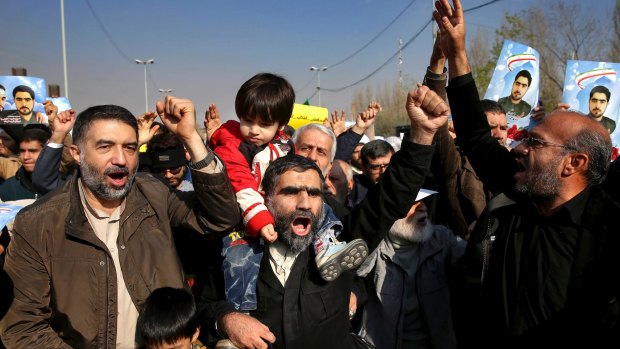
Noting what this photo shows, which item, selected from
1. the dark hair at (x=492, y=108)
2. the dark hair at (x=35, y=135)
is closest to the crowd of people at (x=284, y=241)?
the dark hair at (x=492, y=108)

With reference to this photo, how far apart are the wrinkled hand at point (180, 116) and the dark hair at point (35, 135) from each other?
3139 mm

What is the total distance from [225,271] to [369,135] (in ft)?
16.7

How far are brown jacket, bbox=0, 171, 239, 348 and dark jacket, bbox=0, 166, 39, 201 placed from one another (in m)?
2.67

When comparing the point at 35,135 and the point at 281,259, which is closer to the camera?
the point at 281,259

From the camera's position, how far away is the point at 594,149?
7.75 feet

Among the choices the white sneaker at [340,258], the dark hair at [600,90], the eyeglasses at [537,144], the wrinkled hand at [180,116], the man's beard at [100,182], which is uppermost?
the dark hair at [600,90]

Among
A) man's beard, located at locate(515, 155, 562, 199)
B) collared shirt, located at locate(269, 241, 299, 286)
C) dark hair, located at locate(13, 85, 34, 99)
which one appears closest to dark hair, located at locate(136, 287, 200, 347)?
collared shirt, located at locate(269, 241, 299, 286)

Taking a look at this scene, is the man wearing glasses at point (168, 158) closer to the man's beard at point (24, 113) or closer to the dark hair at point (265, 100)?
the dark hair at point (265, 100)

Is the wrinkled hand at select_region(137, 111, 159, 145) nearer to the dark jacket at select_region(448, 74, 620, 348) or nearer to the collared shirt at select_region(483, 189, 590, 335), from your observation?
the dark jacket at select_region(448, 74, 620, 348)

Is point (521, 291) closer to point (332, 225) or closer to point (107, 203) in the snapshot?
point (332, 225)

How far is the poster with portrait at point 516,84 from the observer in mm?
5525

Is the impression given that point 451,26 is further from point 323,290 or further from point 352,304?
point 352,304

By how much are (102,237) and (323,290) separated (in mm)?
1193

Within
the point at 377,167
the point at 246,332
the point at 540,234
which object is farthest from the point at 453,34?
the point at 377,167
